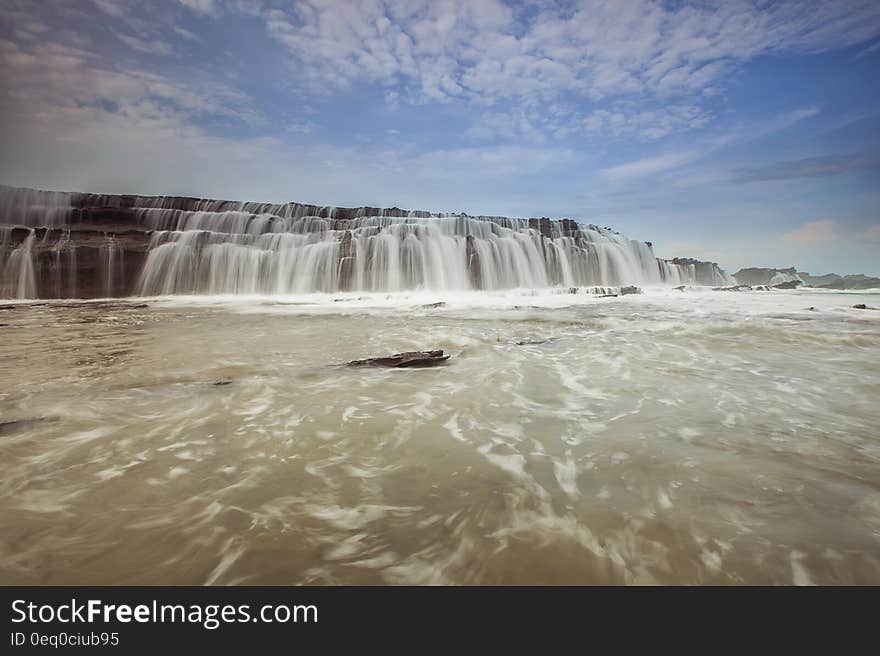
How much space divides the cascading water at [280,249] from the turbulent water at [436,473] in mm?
17613

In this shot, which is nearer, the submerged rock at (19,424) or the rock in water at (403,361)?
the submerged rock at (19,424)

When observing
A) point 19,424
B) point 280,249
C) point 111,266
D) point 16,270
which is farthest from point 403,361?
point 16,270

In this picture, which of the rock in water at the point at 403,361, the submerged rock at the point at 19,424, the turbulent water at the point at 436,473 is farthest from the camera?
the rock in water at the point at 403,361

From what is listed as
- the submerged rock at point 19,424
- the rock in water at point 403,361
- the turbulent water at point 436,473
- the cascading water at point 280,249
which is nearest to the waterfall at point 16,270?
the cascading water at point 280,249

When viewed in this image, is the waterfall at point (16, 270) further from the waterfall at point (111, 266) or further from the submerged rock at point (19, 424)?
the submerged rock at point (19, 424)

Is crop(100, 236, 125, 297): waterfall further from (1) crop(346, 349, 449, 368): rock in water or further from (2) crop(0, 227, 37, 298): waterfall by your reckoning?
(1) crop(346, 349, 449, 368): rock in water

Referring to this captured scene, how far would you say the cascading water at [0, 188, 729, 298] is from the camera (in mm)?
19734

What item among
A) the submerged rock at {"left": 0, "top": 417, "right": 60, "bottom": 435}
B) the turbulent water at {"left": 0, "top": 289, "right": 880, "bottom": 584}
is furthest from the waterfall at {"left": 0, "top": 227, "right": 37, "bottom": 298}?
Result: the submerged rock at {"left": 0, "top": 417, "right": 60, "bottom": 435}

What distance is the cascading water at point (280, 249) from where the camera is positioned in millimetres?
19734

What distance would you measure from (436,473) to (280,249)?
22.4 metres

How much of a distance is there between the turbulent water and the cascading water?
17613mm

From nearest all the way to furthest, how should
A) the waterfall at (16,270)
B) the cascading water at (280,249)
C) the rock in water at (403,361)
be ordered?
the rock in water at (403,361)
the waterfall at (16,270)
the cascading water at (280,249)
